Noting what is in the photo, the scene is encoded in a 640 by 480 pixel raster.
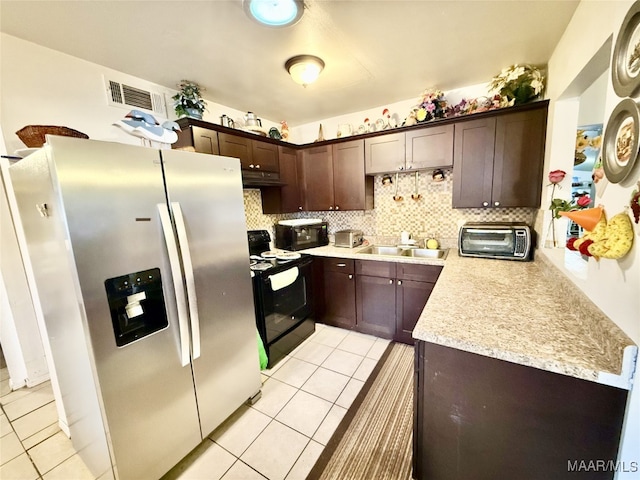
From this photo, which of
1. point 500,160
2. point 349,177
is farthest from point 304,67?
point 500,160

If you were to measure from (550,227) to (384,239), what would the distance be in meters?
1.51

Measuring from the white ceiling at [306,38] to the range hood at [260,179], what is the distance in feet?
2.50

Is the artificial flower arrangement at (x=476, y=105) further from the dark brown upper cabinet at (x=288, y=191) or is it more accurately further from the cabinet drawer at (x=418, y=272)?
the dark brown upper cabinet at (x=288, y=191)

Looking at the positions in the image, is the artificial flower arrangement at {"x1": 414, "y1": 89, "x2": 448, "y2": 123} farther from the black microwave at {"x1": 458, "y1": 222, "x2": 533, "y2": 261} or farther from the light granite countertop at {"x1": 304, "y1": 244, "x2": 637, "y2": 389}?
the light granite countertop at {"x1": 304, "y1": 244, "x2": 637, "y2": 389}

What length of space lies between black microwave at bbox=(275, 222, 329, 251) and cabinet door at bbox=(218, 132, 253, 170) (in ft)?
2.75

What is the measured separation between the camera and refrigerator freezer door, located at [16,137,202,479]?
989 millimetres

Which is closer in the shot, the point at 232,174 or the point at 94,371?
the point at 94,371

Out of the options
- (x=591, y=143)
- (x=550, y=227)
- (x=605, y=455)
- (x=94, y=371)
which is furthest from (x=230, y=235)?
(x=591, y=143)

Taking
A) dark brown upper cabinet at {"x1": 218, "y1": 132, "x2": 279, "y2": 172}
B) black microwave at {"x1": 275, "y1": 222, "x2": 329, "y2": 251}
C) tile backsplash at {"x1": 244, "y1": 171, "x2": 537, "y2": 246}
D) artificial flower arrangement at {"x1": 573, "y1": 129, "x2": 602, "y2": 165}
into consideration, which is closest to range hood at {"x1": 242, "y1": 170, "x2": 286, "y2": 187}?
dark brown upper cabinet at {"x1": 218, "y1": 132, "x2": 279, "y2": 172}

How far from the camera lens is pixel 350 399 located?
1840 millimetres

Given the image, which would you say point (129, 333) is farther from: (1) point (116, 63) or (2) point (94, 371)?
(1) point (116, 63)

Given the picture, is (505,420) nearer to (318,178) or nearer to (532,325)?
(532,325)

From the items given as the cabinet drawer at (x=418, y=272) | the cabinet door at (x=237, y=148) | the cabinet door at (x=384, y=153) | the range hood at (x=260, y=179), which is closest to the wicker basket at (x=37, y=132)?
the cabinet door at (x=237, y=148)

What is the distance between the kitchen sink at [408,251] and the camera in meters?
2.59
